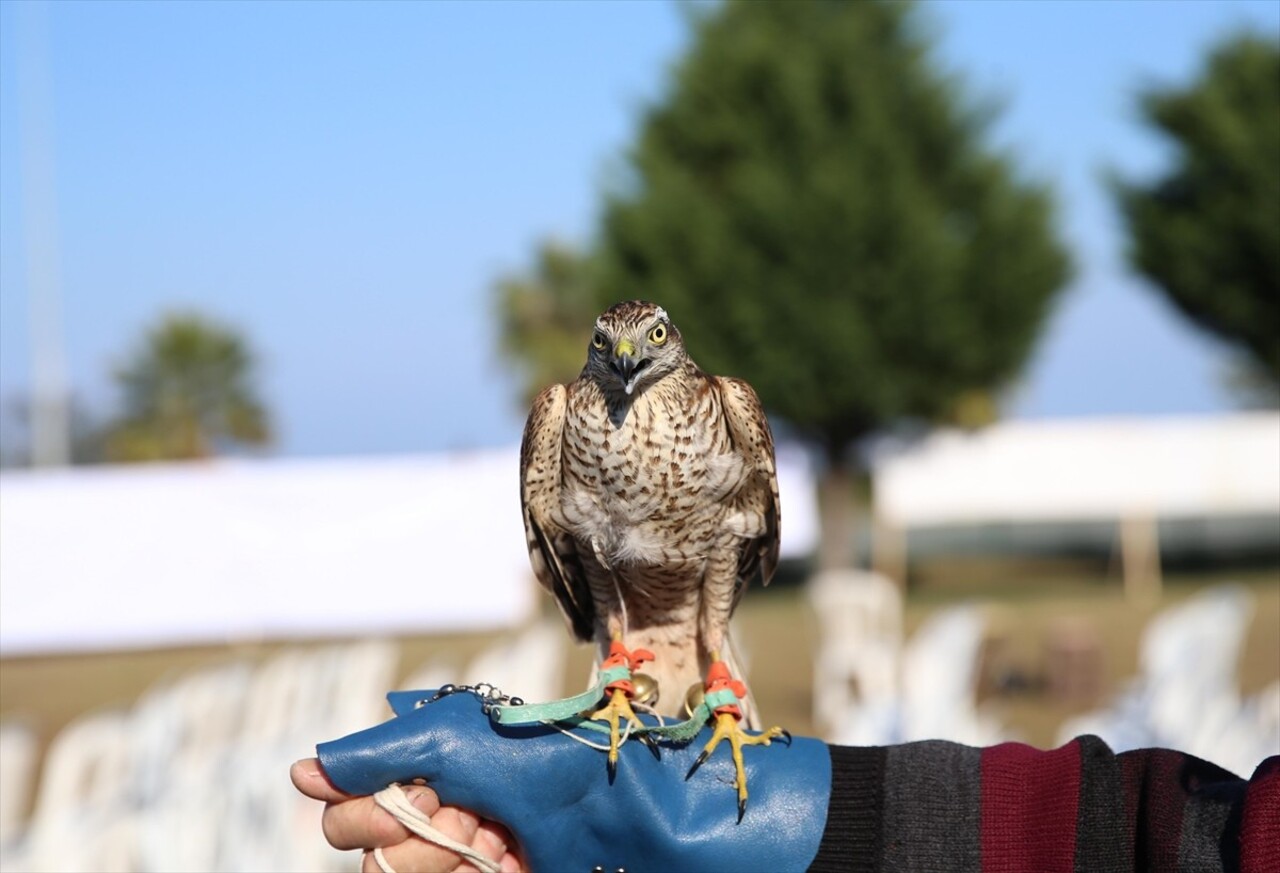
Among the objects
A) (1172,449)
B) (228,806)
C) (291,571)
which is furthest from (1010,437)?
(228,806)

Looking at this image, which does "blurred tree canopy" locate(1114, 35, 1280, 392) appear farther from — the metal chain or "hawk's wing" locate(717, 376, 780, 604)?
the metal chain

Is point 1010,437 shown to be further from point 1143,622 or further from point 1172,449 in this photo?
point 1143,622

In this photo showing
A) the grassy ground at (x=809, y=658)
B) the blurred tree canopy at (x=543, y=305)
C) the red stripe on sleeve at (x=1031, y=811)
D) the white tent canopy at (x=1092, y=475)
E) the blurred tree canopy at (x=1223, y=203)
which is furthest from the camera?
the blurred tree canopy at (x=543, y=305)

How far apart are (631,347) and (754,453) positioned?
38cm

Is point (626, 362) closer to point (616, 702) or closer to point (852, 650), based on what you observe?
point (616, 702)

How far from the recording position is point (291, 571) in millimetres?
15141

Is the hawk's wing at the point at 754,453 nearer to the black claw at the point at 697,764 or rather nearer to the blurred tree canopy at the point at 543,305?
the black claw at the point at 697,764

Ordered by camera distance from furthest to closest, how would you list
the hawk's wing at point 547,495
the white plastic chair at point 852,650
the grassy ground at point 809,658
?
the grassy ground at point 809,658 < the white plastic chair at point 852,650 < the hawk's wing at point 547,495

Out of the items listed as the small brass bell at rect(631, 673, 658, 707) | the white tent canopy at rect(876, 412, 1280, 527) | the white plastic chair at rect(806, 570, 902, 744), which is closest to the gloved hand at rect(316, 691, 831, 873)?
the small brass bell at rect(631, 673, 658, 707)

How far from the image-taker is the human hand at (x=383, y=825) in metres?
2.15

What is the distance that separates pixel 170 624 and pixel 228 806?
11.4 metres

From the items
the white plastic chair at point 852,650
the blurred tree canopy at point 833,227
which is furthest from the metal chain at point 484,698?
the blurred tree canopy at point 833,227

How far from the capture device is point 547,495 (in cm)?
260

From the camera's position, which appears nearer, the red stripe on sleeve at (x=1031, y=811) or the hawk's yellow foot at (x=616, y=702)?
the red stripe on sleeve at (x=1031, y=811)
